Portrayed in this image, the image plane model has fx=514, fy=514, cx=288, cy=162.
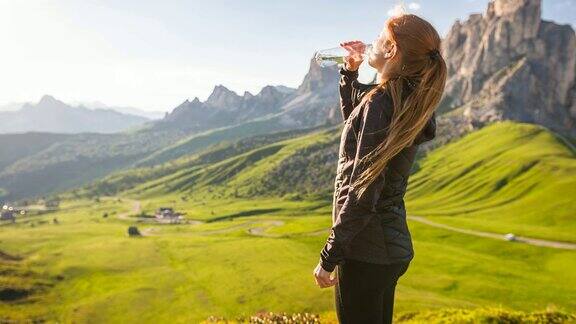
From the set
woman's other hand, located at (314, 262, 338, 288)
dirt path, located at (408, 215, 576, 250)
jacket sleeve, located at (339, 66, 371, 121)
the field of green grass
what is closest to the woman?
woman's other hand, located at (314, 262, 338, 288)

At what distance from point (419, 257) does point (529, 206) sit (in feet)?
273

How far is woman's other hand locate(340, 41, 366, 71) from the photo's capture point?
864cm

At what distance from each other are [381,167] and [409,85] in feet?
4.15

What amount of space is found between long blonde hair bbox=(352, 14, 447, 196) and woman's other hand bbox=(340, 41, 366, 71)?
Result: 1.28 m

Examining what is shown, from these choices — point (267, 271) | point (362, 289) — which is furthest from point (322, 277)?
point (267, 271)

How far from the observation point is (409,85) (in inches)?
284

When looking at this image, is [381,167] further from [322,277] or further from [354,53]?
[354,53]

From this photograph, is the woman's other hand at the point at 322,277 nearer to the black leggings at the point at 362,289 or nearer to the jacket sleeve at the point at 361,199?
the jacket sleeve at the point at 361,199

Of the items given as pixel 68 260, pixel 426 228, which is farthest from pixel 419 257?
pixel 68 260

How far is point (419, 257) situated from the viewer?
336ft

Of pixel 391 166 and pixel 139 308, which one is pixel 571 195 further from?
pixel 391 166

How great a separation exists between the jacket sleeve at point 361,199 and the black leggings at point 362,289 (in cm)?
37

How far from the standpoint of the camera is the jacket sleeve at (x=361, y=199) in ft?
22.7

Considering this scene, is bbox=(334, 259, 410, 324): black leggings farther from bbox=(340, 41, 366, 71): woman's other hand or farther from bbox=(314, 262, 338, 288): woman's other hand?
bbox=(340, 41, 366, 71): woman's other hand
